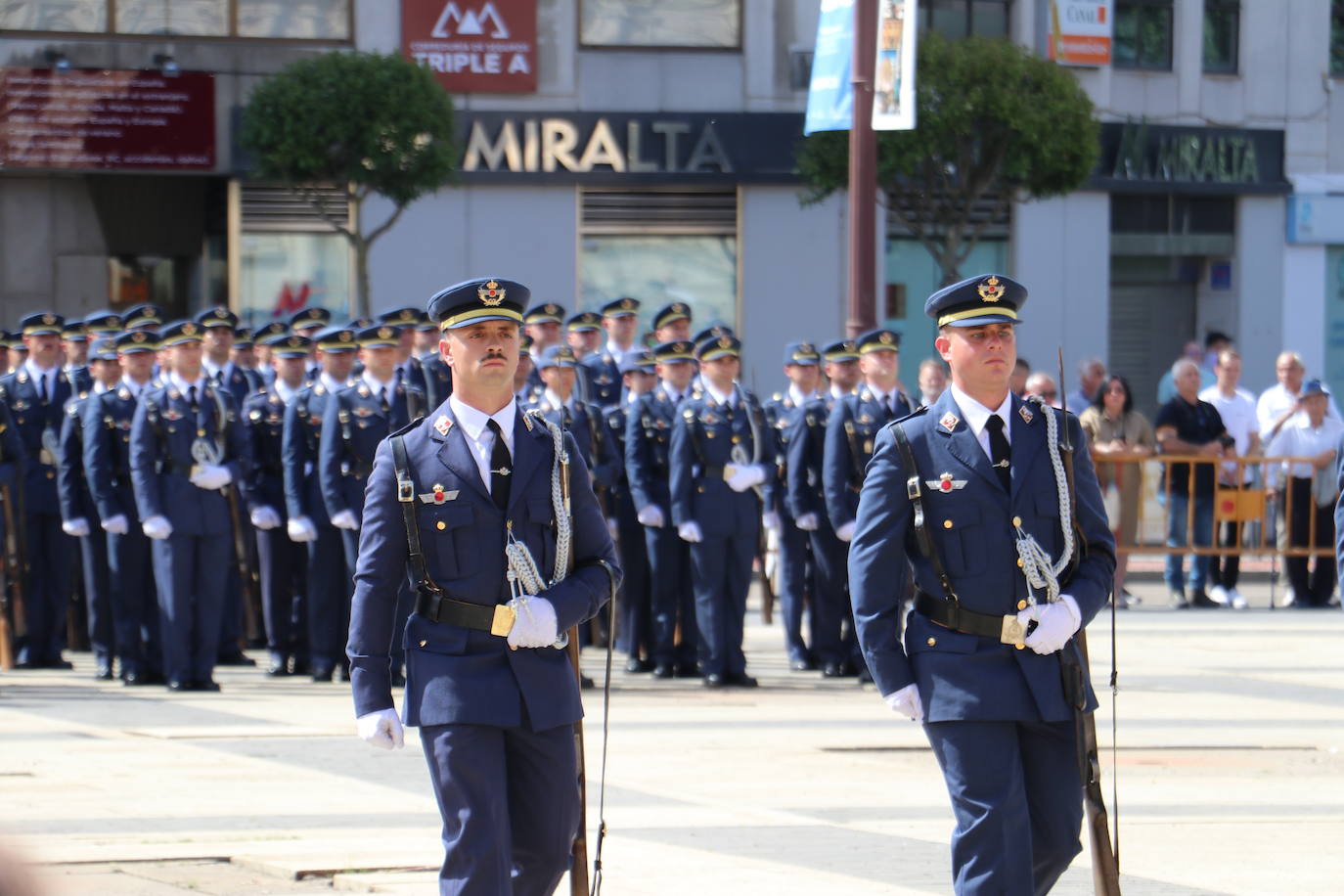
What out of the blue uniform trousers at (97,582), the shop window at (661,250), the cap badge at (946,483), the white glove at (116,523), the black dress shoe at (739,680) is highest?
the shop window at (661,250)

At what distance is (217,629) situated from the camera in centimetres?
1270

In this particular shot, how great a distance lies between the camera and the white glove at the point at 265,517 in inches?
530

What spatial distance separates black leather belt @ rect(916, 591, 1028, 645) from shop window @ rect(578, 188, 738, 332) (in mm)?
21655

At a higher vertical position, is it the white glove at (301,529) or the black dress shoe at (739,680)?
the white glove at (301,529)

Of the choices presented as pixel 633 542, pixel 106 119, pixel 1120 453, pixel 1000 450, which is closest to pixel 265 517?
pixel 633 542

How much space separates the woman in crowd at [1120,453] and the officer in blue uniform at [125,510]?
7.98 meters

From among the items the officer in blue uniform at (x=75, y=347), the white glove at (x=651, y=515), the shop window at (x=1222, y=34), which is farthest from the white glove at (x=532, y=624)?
the shop window at (x=1222, y=34)

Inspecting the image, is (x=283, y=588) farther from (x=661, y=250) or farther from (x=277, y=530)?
(x=661, y=250)

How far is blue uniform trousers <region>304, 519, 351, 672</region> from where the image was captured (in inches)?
515

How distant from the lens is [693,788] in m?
9.17

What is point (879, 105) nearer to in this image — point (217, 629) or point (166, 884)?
point (217, 629)

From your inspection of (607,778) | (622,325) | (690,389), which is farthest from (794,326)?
(607,778)

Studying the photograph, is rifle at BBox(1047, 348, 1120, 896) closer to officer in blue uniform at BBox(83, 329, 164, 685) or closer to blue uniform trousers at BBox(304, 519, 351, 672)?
blue uniform trousers at BBox(304, 519, 351, 672)

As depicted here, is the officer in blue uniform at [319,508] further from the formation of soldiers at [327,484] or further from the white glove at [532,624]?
the white glove at [532,624]
